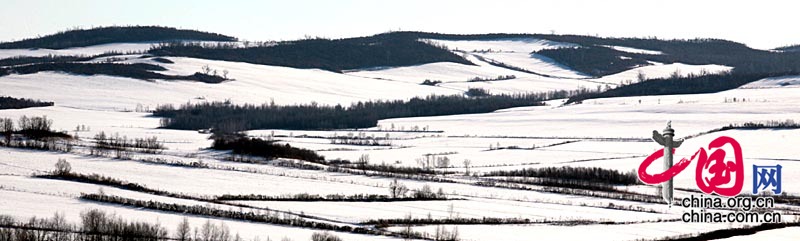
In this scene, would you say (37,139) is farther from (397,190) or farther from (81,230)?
(81,230)

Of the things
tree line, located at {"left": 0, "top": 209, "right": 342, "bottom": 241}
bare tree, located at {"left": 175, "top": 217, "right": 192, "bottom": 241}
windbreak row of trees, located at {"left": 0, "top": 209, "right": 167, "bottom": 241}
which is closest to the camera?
windbreak row of trees, located at {"left": 0, "top": 209, "right": 167, "bottom": 241}

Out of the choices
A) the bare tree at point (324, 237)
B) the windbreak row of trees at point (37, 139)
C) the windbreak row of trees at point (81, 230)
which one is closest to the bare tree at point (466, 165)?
the windbreak row of trees at point (37, 139)

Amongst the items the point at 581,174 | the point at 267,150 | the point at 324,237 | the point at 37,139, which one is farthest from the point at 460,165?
the point at 324,237

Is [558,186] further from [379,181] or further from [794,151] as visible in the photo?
[794,151]

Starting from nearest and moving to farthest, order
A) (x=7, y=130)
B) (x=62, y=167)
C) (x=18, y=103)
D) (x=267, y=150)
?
1. (x=62, y=167)
2. (x=267, y=150)
3. (x=7, y=130)
4. (x=18, y=103)

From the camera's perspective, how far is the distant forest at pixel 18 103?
18762 cm

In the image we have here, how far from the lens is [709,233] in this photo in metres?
61.7

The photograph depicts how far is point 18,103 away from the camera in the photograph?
635 feet

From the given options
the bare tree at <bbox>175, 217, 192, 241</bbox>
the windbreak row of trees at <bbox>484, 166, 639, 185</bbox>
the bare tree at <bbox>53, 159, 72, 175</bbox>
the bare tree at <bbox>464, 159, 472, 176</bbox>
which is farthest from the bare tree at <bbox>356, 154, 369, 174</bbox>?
the bare tree at <bbox>175, 217, 192, 241</bbox>

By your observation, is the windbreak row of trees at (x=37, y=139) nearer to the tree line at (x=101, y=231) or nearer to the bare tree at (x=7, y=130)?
the bare tree at (x=7, y=130)

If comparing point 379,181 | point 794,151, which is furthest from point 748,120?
point 379,181

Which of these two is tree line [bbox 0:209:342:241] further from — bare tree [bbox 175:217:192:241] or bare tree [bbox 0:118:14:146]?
bare tree [bbox 0:118:14:146]

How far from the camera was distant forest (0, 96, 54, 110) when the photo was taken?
188 metres

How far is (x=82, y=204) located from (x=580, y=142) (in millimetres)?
74961
